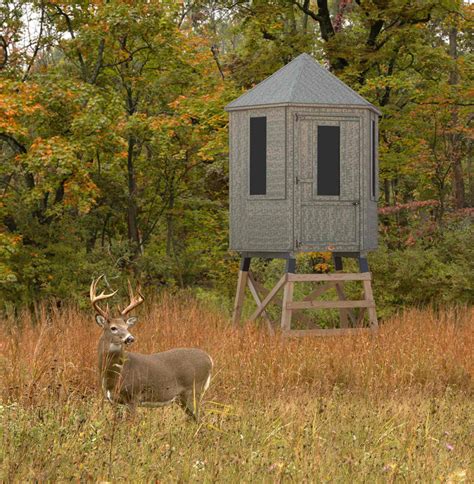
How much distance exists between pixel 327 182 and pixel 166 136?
20.7 feet

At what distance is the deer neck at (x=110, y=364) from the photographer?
725 cm

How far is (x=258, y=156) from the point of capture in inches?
596

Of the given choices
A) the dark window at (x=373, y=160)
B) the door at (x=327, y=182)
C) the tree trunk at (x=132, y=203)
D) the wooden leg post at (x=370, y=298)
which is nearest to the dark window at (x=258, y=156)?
the door at (x=327, y=182)

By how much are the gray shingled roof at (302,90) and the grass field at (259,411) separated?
3429 mm

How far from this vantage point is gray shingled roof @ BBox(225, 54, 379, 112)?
14859 millimetres

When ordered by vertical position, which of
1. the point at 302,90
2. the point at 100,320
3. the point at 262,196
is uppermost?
the point at 302,90

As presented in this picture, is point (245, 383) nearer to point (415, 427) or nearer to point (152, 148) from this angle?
point (415, 427)

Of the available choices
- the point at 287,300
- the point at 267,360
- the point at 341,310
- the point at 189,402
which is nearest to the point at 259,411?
the point at 189,402

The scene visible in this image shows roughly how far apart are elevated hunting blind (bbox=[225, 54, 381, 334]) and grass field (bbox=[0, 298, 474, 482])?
1477 mm

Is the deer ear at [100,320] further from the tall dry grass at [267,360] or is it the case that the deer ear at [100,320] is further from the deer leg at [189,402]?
the tall dry grass at [267,360]

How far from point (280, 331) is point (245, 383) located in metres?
3.50

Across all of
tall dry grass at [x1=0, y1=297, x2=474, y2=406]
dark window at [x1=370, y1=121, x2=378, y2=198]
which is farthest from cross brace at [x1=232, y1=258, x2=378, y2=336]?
dark window at [x1=370, y1=121, x2=378, y2=198]

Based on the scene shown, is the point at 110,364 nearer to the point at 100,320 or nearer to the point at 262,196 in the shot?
the point at 100,320

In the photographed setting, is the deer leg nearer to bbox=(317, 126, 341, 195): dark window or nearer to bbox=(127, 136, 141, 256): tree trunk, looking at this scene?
bbox=(317, 126, 341, 195): dark window
